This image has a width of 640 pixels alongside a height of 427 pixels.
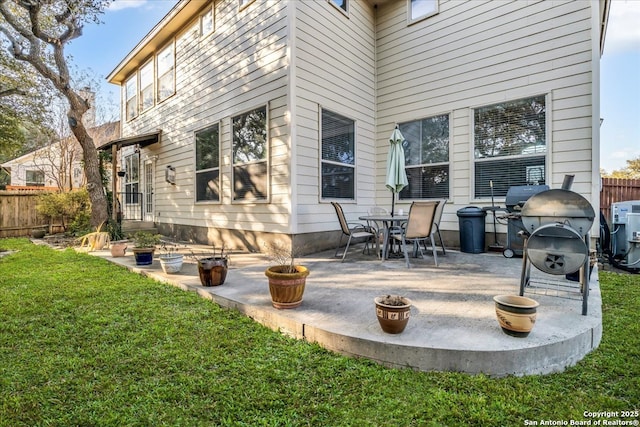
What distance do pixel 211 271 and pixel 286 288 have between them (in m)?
1.28

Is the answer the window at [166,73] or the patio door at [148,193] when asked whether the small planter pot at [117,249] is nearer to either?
the patio door at [148,193]

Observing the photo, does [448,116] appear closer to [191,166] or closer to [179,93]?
[191,166]

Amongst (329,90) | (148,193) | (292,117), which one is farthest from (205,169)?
(148,193)

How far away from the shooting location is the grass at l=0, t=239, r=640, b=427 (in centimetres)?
161

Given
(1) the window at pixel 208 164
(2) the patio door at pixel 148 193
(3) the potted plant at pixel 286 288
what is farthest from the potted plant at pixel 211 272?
(2) the patio door at pixel 148 193

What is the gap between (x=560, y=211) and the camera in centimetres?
280

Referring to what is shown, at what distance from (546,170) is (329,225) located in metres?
3.79

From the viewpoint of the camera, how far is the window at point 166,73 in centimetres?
877

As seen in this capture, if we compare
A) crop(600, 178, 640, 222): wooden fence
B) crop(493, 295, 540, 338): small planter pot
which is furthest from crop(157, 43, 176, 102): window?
crop(600, 178, 640, 222): wooden fence

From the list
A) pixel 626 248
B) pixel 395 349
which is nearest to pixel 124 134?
pixel 395 349

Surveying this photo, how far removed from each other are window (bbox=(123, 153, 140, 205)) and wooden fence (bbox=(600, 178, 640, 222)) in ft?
41.6

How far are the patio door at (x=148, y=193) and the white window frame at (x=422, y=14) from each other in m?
8.12

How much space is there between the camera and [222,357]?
7.19 feet

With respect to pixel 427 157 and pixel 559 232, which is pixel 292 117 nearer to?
pixel 427 157
